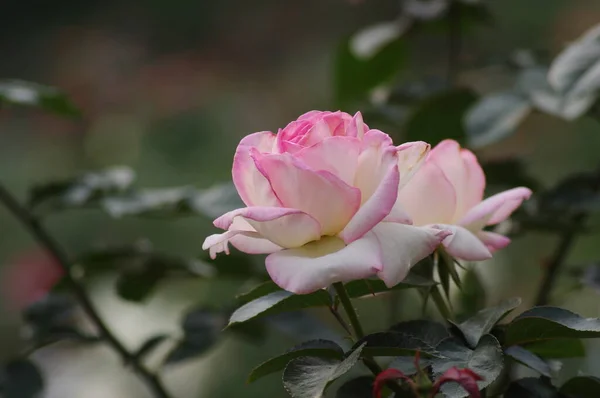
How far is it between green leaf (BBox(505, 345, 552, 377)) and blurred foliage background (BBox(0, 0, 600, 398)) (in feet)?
2.00

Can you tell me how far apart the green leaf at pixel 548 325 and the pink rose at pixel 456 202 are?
1.5 inches

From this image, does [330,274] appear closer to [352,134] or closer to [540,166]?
[352,134]

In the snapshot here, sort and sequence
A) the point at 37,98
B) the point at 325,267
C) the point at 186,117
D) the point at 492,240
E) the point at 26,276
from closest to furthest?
the point at 325,267 → the point at 492,240 → the point at 37,98 → the point at 26,276 → the point at 186,117

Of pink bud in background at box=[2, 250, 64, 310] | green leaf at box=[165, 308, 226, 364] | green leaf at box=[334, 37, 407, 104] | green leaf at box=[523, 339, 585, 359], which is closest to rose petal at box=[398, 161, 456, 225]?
green leaf at box=[523, 339, 585, 359]

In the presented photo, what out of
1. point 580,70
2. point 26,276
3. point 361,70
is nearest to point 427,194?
point 580,70

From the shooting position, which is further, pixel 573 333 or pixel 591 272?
pixel 591 272

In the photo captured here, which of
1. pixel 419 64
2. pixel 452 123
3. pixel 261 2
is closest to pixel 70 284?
pixel 452 123

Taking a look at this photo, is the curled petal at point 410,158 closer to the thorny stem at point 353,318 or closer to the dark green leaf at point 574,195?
the thorny stem at point 353,318

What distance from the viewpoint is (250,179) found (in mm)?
405

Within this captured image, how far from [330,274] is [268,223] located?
0.14 feet

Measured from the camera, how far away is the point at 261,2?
2.24 meters

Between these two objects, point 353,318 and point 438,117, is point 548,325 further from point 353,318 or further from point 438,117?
point 438,117

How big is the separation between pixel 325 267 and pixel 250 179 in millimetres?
67

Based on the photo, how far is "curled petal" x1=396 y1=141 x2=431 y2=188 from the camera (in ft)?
1.35
